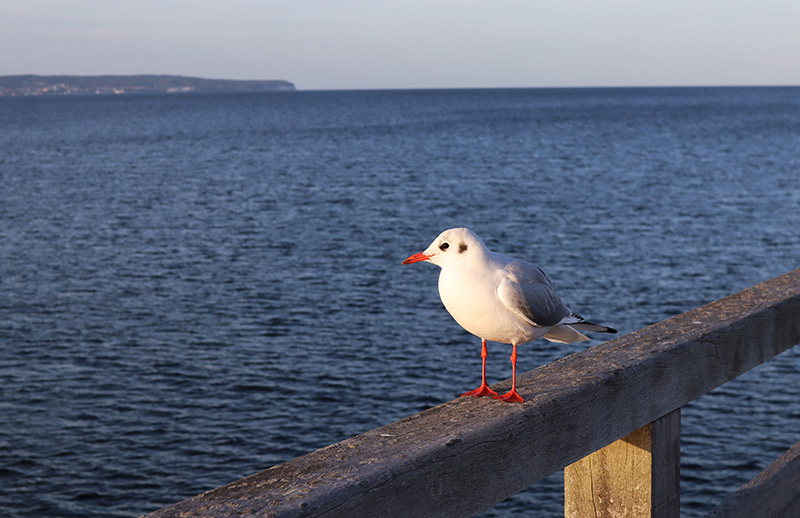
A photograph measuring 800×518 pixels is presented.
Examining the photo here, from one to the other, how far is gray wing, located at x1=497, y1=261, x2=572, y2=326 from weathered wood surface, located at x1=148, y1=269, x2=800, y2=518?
187 mm

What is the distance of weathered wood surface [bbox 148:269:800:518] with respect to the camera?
5.16 ft

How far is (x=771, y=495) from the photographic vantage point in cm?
280

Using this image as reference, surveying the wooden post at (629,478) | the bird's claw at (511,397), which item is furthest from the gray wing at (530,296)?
the wooden post at (629,478)

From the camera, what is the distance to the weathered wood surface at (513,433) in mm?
1572

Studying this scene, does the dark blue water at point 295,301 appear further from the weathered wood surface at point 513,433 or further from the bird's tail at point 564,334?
the weathered wood surface at point 513,433

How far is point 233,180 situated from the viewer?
2315 inches

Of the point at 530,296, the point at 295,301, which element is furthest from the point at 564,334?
the point at 295,301

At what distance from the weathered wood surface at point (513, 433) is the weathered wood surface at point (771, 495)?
16.0 inches

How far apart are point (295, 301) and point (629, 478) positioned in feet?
77.4

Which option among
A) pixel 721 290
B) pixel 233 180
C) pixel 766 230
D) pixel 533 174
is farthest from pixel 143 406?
pixel 533 174

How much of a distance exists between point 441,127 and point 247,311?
102m

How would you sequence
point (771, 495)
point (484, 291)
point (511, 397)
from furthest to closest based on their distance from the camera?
1. point (771, 495)
2. point (484, 291)
3. point (511, 397)

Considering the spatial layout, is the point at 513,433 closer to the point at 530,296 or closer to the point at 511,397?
the point at 511,397

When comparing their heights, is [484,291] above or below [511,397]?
above
